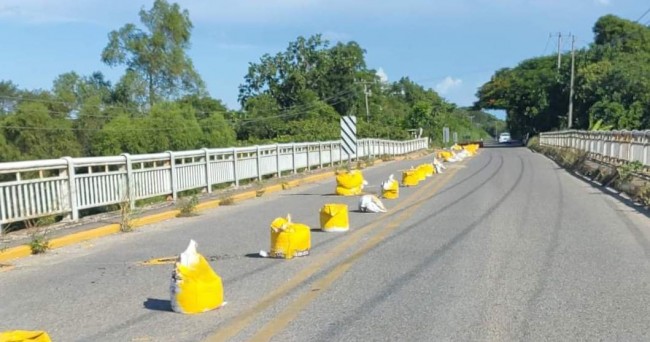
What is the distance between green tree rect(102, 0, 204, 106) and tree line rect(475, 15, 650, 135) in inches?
1417

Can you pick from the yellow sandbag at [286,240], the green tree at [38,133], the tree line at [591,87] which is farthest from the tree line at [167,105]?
the yellow sandbag at [286,240]

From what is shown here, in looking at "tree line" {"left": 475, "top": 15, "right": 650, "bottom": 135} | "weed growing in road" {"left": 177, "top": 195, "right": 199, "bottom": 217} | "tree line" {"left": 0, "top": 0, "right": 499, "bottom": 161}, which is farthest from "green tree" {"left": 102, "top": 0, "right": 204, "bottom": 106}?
"weed growing in road" {"left": 177, "top": 195, "right": 199, "bottom": 217}

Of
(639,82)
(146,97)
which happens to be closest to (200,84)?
(146,97)

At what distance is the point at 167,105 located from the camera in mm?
57938

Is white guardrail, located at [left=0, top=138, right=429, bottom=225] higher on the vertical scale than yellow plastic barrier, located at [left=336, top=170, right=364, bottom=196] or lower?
higher

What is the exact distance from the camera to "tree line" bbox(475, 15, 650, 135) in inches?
2459

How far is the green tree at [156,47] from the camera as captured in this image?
6166 cm

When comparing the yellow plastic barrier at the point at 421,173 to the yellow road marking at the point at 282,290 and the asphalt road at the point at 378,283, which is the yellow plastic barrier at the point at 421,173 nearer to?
the asphalt road at the point at 378,283

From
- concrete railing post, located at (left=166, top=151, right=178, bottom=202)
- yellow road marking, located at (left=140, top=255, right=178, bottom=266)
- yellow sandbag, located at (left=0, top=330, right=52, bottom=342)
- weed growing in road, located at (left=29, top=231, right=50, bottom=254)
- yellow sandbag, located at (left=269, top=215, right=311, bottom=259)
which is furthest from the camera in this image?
concrete railing post, located at (left=166, top=151, right=178, bottom=202)

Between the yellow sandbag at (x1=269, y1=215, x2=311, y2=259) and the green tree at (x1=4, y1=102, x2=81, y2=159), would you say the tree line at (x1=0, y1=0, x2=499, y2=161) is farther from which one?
the yellow sandbag at (x1=269, y1=215, x2=311, y2=259)

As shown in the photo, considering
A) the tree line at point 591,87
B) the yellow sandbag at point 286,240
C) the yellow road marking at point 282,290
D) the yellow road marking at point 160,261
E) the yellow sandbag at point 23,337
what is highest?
the tree line at point 591,87

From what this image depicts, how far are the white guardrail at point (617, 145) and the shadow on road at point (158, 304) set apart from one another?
14.3 meters

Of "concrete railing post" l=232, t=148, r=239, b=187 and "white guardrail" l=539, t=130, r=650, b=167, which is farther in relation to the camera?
"concrete railing post" l=232, t=148, r=239, b=187

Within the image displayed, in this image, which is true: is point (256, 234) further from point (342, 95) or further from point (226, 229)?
point (342, 95)
